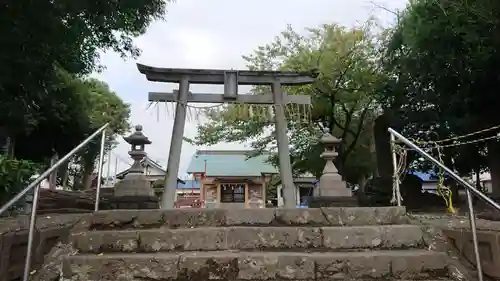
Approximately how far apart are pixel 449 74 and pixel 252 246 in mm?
6353

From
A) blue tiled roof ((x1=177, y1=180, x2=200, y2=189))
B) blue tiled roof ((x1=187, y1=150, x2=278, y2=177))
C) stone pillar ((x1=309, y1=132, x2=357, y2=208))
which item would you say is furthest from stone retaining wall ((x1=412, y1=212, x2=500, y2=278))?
blue tiled roof ((x1=177, y1=180, x2=200, y2=189))

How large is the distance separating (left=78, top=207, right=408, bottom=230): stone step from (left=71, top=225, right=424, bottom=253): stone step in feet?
0.64

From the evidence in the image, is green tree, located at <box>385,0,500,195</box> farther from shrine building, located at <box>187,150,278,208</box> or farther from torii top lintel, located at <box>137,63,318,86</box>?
shrine building, located at <box>187,150,278,208</box>

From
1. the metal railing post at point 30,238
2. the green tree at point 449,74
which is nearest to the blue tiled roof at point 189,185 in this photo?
the green tree at point 449,74

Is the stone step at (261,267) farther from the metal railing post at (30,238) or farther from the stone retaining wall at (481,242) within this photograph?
the metal railing post at (30,238)

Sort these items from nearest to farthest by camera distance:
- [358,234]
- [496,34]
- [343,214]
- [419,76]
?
[358,234], [343,214], [496,34], [419,76]

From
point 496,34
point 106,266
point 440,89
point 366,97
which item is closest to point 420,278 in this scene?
point 106,266

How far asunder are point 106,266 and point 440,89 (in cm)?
769

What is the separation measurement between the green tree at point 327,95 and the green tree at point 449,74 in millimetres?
1407

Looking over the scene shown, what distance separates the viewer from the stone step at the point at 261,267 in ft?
8.59

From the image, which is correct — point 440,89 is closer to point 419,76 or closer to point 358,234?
point 419,76

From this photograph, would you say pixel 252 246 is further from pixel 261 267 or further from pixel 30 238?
pixel 30 238

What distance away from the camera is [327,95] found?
38.7ft

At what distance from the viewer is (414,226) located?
3.06 m
